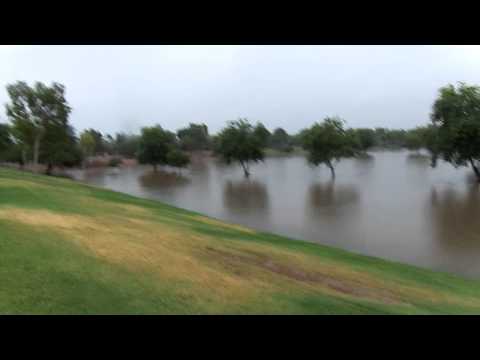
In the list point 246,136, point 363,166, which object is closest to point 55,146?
point 246,136

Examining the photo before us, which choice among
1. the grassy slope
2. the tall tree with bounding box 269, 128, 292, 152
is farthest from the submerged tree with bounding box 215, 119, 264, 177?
the tall tree with bounding box 269, 128, 292, 152

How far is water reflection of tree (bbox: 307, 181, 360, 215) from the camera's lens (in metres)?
20.6

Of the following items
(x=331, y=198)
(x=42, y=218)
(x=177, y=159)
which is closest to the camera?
(x=42, y=218)

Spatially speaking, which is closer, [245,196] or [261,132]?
[245,196]

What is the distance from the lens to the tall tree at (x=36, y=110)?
1331 inches

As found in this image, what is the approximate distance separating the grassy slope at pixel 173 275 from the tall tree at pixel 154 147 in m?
48.4

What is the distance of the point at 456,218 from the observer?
17453mm

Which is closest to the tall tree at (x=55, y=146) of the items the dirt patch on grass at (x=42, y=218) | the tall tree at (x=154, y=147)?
the tall tree at (x=154, y=147)

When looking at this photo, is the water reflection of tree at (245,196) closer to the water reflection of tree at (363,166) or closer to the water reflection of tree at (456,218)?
the water reflection of tree at (456,218)

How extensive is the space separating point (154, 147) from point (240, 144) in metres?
20.9

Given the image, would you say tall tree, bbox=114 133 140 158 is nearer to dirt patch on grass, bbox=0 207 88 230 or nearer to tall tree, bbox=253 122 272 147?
tall tree, bbox=253 122 272 147

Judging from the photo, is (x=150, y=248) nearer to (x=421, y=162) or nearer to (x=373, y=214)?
(x=373, y=214)

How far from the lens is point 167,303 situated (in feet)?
14.1

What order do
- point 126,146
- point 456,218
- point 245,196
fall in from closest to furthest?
point 456,218 → point 245,196 → point 126,146
